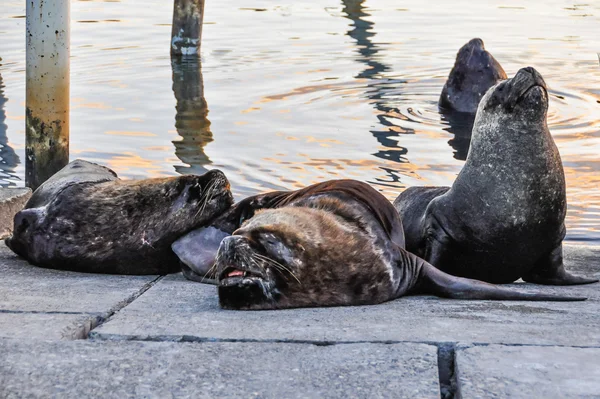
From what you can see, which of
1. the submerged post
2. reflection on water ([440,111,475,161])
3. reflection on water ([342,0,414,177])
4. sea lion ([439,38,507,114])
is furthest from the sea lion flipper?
the submerged post

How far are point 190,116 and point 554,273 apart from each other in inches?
301

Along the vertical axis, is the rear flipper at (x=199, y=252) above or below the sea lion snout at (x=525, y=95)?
below

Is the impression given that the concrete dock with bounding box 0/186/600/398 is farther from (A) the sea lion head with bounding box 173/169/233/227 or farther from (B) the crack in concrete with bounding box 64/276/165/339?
(A) the sea lion head with bounding box 173/169/233/227

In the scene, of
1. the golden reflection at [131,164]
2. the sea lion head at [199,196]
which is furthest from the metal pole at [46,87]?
the sea lion head at [199,196]

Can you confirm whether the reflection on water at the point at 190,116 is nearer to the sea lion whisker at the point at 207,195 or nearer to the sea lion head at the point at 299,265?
the sea lion whisker at the point at 207,195

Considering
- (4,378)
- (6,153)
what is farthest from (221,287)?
(6,153)

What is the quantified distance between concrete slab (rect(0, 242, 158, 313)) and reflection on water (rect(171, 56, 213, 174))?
478 cm

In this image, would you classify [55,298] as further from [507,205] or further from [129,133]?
[129,133]

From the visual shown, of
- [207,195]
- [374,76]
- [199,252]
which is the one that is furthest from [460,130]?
[199,252]

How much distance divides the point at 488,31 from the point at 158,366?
16613 mm

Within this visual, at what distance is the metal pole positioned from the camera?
7.63 metres

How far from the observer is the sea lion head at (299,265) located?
14.4 ft

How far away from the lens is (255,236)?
14.5 feet

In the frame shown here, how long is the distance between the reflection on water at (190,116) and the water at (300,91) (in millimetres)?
32
